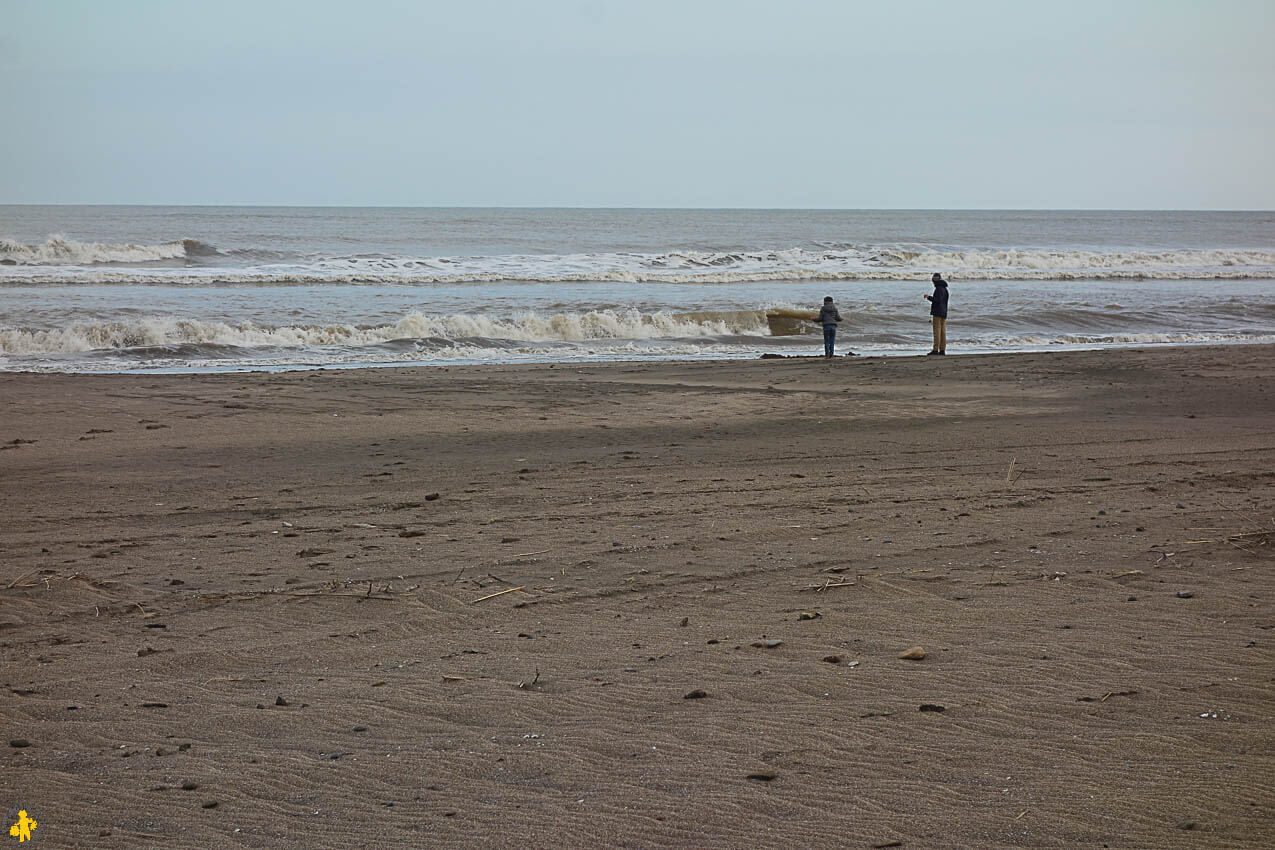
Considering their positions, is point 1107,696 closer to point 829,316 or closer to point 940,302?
point 829,316

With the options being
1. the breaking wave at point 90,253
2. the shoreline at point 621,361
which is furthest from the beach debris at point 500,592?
the breaking wave at point 90,253

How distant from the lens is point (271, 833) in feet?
10.2

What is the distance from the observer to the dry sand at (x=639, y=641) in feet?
10.6

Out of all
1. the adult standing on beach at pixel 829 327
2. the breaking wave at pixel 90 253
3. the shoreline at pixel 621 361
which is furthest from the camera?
the breaking wave at pixel 90 253

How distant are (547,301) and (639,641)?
23613 millimetres

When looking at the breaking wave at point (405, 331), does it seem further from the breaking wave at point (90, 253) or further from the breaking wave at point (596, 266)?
the breaking wave at point (90, 253)

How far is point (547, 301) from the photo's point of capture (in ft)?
91.4

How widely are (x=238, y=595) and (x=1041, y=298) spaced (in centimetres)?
2851

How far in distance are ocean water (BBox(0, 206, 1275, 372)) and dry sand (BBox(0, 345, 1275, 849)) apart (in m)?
10.5

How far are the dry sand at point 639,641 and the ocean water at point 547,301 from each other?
34.6 feet

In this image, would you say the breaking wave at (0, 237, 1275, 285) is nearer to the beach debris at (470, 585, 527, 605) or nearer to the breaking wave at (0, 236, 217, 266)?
the breaking wave at (0, 236, 217, 266)

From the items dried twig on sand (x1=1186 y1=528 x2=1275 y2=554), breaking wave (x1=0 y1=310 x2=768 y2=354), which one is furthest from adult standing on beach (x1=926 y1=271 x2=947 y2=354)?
dried twig on sand (x1=1186 y1=528 x2=1275 y2=554)

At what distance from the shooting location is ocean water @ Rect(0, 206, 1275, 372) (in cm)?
2025

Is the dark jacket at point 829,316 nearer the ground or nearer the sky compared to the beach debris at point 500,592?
nearer the sky
